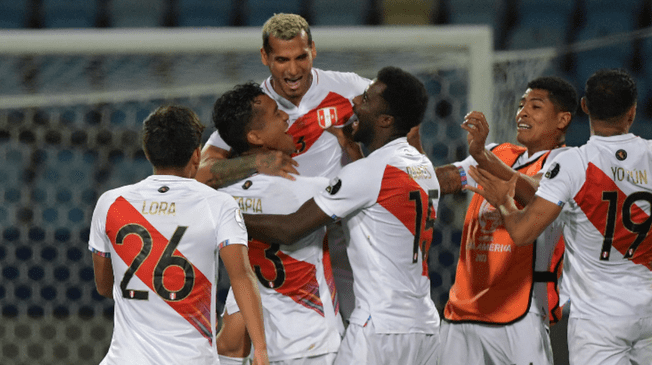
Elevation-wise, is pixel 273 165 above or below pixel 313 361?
above

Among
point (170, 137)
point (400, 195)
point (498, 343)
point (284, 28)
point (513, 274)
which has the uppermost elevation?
point (284, 28)

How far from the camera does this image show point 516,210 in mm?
2758

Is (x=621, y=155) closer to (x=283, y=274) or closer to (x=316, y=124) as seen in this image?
(x=316, y=124)

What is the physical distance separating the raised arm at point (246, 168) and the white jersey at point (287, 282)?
0.09 ft

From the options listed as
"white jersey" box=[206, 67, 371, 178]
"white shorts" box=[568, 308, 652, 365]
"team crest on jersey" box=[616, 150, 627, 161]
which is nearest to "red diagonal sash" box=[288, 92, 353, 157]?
"white jersey" box=[206, 67, 371, 178]

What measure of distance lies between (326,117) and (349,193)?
718 millimetres

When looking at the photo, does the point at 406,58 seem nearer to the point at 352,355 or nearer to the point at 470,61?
the point at 470,61

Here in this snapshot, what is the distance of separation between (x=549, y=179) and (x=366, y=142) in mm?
749

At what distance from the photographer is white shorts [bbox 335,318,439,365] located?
253 cm

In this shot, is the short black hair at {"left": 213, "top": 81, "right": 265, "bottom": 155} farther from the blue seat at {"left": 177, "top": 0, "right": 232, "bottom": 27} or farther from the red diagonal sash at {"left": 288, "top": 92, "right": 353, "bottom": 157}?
the blue seat at {"left": 177, "top": 0, "right": 232, "bottom": 27}

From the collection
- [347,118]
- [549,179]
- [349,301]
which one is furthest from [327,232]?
[549,179]

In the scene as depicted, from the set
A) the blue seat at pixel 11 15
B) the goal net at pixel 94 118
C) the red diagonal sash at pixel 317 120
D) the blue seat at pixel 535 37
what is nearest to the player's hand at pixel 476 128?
the red diagonal sash at pixel 317 120

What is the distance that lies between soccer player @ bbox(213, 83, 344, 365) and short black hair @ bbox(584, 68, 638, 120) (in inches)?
46.7

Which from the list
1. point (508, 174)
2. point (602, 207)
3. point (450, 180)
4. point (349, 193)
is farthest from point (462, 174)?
point (349, 193)
